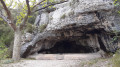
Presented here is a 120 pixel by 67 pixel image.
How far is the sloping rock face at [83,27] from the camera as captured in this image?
7.50 meters

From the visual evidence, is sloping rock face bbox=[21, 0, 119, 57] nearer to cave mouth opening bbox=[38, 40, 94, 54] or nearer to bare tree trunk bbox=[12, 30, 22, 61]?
cave mouth opening bbox=[38, 40, 94, 54]

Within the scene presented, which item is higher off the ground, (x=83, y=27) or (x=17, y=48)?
(x=83, y=27)

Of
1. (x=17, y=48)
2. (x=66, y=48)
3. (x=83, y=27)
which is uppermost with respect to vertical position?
(x=83, y=27)

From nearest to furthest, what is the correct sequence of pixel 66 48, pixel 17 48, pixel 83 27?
pixel 17 48 → pixel 83 27 → pixel 66 48

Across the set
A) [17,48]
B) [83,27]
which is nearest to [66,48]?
[83,27]

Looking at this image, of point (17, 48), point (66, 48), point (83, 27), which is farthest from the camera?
point (66, 48)

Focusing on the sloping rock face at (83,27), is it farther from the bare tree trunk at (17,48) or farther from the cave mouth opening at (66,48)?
the bare tree trunk at (17,48)

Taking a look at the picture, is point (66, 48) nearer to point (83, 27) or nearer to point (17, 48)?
point (83, 27)

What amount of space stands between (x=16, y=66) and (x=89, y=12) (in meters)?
6.11

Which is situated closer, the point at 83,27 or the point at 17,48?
the point at 17,48

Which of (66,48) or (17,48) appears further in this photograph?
(66,48)

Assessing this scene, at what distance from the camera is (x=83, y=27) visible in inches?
336

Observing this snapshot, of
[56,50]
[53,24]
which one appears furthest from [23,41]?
[56,50]

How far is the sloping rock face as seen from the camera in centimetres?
750
